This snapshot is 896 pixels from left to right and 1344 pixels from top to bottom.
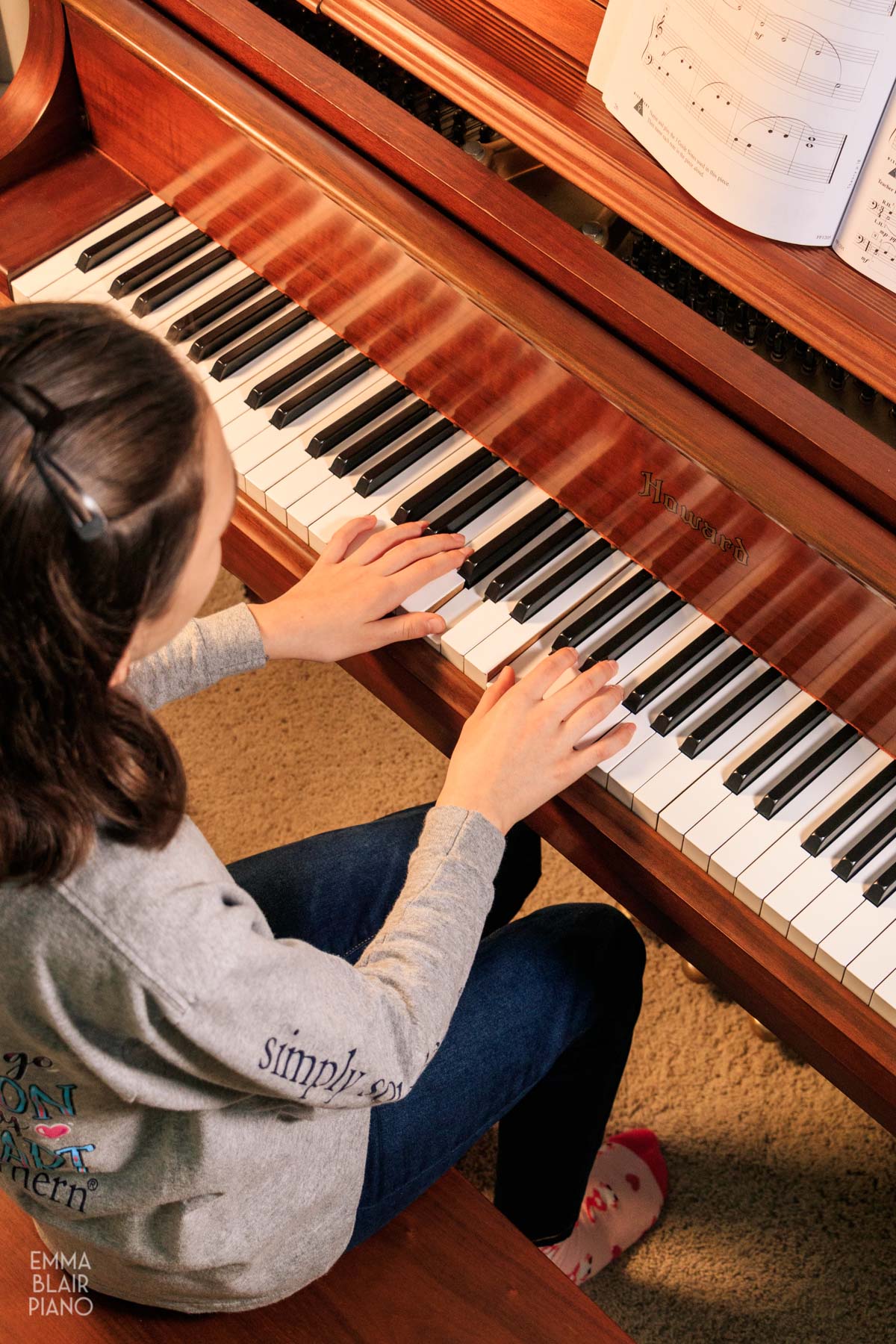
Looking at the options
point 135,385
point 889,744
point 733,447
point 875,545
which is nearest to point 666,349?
point 733,447

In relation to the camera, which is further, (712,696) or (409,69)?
(409,69)

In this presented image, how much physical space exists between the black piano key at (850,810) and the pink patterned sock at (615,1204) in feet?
2.57

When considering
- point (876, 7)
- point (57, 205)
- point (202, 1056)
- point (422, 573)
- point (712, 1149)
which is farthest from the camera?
point (712, 1149)

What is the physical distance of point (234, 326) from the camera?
179cm

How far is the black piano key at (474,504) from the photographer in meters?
1.62

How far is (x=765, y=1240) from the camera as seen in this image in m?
2.04

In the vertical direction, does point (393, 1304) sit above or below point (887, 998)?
below

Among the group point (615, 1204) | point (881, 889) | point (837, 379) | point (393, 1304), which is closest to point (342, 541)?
point (837, 379)

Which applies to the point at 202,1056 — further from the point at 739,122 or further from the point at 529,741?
the point at 739,122

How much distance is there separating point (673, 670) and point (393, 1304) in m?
0.71

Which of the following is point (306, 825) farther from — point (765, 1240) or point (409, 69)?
point (409, 69)

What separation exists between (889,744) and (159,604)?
0.83m

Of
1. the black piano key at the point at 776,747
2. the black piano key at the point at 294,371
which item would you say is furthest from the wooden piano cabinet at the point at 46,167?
the black piano key at the point at 776,747

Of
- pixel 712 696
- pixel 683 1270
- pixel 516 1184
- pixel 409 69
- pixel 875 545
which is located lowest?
pixel 683 1270
